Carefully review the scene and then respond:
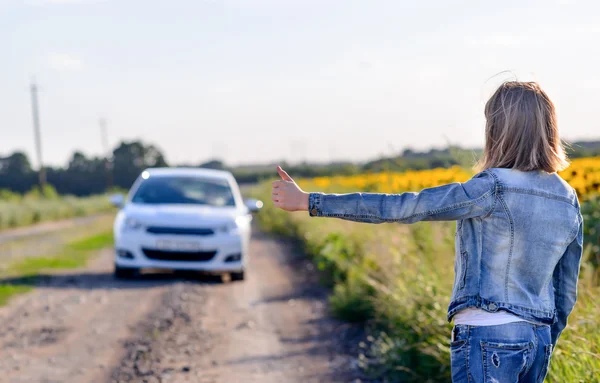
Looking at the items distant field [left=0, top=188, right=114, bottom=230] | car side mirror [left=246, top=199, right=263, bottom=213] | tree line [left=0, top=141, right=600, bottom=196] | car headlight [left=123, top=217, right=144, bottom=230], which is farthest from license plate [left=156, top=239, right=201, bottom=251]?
tree line [left=0, top=141, right=600, bottom=196]

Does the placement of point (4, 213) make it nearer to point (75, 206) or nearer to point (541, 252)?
point (75, 206)

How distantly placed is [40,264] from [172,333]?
7.26 metres

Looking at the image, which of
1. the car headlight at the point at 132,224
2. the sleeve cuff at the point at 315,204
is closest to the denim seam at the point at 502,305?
the sleeve cuff at the point at 315,204

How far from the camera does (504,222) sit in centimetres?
302

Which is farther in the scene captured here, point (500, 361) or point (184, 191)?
point (184, 191)

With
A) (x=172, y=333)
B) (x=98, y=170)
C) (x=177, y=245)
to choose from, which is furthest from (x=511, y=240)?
(x=98, y=170)

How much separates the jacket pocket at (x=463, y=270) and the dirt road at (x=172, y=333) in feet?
12.0

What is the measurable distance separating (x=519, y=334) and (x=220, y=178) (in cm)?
1092

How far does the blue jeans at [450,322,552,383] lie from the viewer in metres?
2.96

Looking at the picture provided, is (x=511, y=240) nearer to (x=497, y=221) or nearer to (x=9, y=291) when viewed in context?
(x=497, y=221)

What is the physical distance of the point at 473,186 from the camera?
3.00 meters

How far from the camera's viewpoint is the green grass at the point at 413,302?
4750mm

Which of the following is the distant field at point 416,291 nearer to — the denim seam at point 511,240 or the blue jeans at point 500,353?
the blue jeans at point 500,353

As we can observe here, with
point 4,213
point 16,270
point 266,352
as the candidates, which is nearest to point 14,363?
point 266,352
